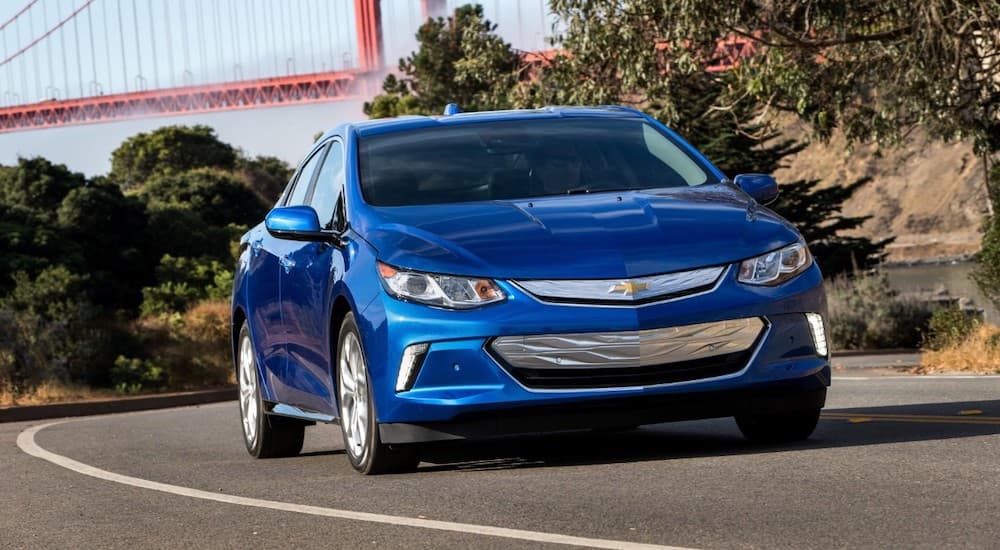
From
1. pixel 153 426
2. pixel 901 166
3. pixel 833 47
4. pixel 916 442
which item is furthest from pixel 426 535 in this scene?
pixel 901 166

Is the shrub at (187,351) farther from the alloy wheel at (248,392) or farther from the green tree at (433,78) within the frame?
the alloy wheel at (248,392)

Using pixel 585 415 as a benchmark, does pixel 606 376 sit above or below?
above

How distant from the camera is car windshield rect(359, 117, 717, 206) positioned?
8172 mm

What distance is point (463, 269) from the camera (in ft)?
23.0

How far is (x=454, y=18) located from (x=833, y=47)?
42.4 metres

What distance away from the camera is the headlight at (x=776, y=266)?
283 inches

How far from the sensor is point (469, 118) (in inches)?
348

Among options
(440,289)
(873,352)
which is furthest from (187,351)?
(440,289)

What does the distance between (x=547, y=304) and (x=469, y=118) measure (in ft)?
7.01

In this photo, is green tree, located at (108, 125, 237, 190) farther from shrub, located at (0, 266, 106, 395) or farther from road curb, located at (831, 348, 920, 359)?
road curb, located at (831, 348, 920, 359)

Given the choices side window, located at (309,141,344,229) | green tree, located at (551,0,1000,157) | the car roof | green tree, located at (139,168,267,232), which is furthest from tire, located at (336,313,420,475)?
green tree, located at (139,168,267,232)

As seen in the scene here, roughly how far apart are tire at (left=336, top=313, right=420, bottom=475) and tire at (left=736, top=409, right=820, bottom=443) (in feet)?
5.43

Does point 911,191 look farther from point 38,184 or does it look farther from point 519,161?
point 519,161

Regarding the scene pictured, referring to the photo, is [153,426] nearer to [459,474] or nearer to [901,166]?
[459,474]
